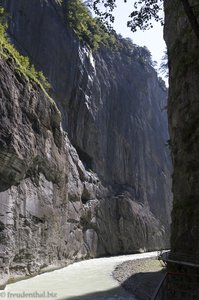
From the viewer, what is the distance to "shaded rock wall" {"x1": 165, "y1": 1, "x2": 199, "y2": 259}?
13.2m

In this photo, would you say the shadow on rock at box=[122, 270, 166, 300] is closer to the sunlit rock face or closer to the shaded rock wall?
the shaded rock wall

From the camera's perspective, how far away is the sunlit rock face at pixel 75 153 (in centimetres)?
2041

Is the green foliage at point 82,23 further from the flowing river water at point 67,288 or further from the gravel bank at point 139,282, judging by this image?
the flowing river water at point 67,288

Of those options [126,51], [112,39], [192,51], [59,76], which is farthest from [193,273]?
[126,51]

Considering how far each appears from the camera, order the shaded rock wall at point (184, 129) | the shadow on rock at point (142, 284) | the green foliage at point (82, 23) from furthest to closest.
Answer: the green foliage at point (82, 23)
the shadow on rock at point (142, 284)
the shaded rock wall at point (184, 129)

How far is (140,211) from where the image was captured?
170ft

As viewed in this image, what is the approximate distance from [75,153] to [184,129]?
73.3 feet

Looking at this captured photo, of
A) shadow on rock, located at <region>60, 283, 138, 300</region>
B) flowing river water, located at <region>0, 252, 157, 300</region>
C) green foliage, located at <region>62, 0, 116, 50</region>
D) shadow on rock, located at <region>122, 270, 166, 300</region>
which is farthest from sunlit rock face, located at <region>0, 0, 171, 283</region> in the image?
shadow on rock, located at <region>122, 270, 166, 300</region>

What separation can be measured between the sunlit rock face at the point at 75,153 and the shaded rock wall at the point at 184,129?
834 centimetres

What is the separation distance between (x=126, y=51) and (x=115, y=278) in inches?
2029

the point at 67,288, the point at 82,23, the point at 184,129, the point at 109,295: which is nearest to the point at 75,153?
the point at 67,288

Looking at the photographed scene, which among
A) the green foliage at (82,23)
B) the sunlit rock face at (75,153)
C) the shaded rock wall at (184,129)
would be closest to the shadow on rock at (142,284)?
the shaded rock wall at (184,129)

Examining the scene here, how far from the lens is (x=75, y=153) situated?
121 ft

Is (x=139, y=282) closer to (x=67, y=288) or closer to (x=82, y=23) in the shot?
(x=67, y=288)
